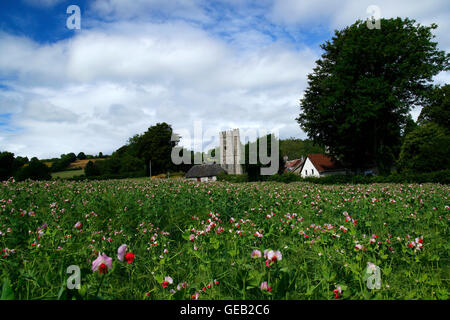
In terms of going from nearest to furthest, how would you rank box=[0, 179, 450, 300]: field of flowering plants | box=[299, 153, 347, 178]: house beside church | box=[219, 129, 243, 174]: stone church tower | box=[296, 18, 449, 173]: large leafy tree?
box=[0, 179, 450, 300]: field of flowering plants < box=[296, 18, 449, 173]: large leafy tree < box=[299, 153, 347, 178]: house beside church < box=[219, 129, 243, 174]: stone church tower

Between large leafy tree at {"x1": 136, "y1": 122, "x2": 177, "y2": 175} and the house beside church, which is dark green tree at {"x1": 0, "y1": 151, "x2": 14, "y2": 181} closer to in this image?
large leafy tree at {"x1": 136, "y1": 122, "x2": 177, "y2": 175}

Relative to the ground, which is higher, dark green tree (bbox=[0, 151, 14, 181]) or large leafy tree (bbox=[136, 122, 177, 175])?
large leafy tree (bbox=[136, 122, 177, 175])

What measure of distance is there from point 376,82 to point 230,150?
110 ft

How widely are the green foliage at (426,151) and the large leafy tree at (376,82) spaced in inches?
80.5

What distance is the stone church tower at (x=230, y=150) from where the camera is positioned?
50.1 meters

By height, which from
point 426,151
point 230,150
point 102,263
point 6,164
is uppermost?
point 230,150

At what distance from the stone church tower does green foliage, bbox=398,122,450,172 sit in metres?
28.9

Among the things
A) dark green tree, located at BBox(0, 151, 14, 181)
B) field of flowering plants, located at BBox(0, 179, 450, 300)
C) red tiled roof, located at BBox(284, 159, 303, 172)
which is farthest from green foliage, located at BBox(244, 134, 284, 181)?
field of flowering plants, located at BBox(0, 179, 450, 300)

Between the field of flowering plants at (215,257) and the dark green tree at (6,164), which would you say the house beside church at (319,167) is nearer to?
the field of flowering plants at (215,257)

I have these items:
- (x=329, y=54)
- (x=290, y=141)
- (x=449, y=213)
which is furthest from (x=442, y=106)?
(x=290, y=141)

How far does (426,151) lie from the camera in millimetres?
21297

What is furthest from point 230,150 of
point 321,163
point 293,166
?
point 293,166

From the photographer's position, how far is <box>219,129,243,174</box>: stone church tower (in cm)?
5007

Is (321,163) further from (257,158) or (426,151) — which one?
(426,151)
